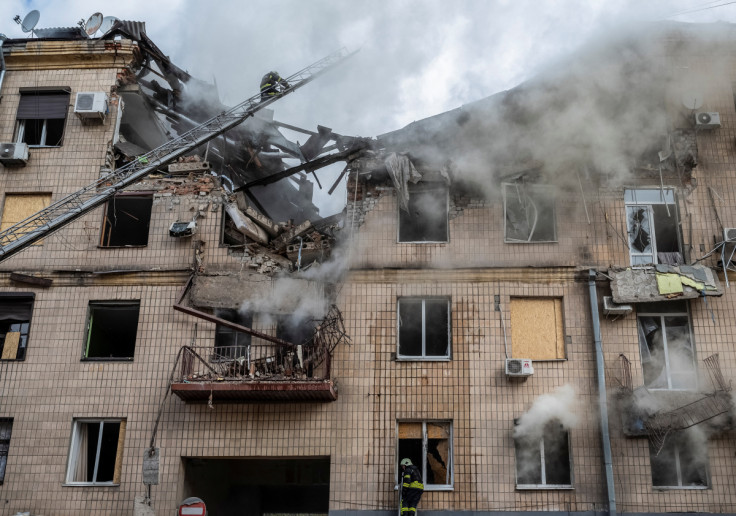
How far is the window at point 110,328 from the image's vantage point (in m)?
14.8

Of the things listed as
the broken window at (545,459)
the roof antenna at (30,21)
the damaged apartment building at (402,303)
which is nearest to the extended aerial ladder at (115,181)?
the damaged apartment building at (402,303)

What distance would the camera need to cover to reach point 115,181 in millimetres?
15180

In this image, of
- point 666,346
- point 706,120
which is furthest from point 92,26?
point 666,346

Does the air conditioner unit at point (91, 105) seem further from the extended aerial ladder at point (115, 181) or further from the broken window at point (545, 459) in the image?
the broken window at point (545, 459)

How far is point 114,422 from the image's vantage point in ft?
46.3

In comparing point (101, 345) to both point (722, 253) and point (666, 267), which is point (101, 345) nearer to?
point (666, 267)

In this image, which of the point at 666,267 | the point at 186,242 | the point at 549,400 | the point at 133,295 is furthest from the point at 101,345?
the point at 666,267

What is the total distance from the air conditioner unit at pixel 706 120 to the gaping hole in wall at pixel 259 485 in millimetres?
9896

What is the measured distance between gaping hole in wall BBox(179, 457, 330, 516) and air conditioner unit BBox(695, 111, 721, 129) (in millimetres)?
9896

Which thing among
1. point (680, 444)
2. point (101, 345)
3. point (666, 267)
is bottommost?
point (680, 444)

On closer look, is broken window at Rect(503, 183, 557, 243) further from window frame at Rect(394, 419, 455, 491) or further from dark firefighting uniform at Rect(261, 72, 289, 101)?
dark firefighting uniform at Rect(261, 72, 289, 101)

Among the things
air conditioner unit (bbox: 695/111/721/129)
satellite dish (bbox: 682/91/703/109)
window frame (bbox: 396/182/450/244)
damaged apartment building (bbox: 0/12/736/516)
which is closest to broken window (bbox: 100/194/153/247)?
damaged apartment building (bbox: 0/12/736/516)

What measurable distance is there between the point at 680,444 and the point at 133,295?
34.9 ft

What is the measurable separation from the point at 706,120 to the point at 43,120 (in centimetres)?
1404
